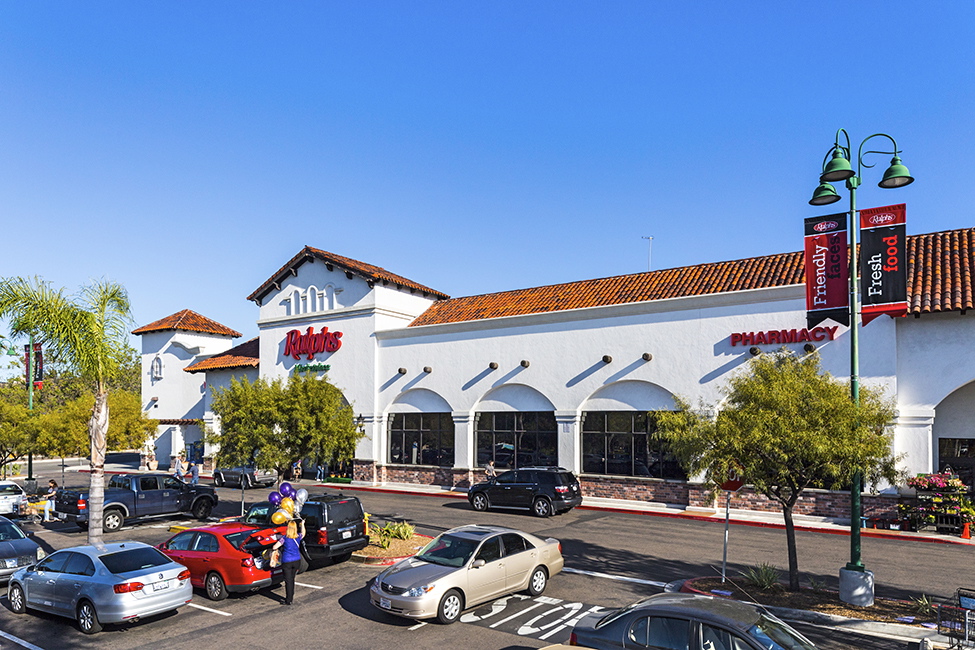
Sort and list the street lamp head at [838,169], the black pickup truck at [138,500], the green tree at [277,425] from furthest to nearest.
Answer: the black pickup truck at [138,500]
the green tree at [277,425]
the street lamp head at [838,169]

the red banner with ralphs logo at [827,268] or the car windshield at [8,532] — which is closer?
the red banner with ralphs logo at [827,268]

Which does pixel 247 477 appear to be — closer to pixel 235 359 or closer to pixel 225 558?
pixel 235 359

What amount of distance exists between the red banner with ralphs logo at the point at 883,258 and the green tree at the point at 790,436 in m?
3.40

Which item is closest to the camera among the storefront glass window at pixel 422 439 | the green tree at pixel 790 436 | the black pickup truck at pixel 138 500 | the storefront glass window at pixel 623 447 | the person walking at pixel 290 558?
the green tree at pixel 790 436

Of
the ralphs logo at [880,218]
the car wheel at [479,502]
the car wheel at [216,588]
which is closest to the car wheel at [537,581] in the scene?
the car wheel at [216,588]

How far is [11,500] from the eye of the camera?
2658 centimetres

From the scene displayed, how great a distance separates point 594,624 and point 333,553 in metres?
8.99

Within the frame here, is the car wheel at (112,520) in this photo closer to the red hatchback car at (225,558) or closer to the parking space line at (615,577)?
the red hatchback car at (225,558)

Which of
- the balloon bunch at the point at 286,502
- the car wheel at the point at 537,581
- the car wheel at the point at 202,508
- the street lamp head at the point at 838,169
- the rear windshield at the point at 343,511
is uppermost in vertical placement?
the street lamp head at the point at 838,169

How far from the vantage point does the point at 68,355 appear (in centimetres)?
1873

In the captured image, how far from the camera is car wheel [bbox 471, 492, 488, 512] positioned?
25797 millimetres

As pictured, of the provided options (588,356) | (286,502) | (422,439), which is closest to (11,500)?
(422,439)

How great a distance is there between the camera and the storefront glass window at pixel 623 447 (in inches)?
1040

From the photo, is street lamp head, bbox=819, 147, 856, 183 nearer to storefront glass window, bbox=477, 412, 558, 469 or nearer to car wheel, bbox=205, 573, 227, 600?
car wheel, bbox=205, 573, 227, 600
